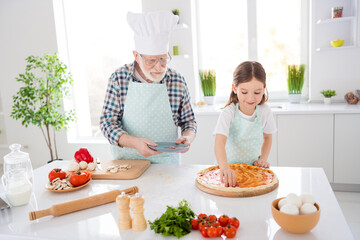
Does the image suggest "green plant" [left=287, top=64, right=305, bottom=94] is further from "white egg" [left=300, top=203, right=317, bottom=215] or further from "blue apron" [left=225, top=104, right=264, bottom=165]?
"white egg" [left=300, top=203, right=317, bottom=215]

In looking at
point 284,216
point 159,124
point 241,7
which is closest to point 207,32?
point 241,7

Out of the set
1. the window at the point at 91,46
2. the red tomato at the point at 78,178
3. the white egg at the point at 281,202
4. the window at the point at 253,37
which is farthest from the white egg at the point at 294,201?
the window at the point at 91,46

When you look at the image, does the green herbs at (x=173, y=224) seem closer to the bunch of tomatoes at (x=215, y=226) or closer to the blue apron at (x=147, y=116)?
the bunch of tomatoes at (x=215, y=226)

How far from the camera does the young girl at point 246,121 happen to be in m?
1.61

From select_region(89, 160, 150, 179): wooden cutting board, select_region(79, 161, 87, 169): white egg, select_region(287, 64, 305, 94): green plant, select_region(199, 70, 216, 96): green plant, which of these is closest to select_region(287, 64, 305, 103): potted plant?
select_region(287, 64, 305, 94): green plant

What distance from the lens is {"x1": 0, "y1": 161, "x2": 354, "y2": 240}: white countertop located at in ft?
3.21

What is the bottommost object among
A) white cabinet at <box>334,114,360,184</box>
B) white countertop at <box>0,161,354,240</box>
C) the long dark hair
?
white cabinet at <box>334,114,360,184</box>

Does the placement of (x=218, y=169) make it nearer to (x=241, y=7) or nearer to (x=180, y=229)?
(x=180, y=229)

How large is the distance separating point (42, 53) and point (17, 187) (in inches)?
134

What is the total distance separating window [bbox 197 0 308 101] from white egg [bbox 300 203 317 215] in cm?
302

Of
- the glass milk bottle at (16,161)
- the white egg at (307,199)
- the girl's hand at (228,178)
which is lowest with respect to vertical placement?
the girl's hand at (228,178)

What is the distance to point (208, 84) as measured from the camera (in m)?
3.74

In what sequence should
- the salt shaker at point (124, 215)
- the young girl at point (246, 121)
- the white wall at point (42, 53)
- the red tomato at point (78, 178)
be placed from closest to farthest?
the salt shaker at point (124, 215) → the red tomato at point (78, 178) → the young girl at point (246, 121) → the white wall at point (42, 53)

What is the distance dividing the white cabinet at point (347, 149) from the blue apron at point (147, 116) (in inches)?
76.6
